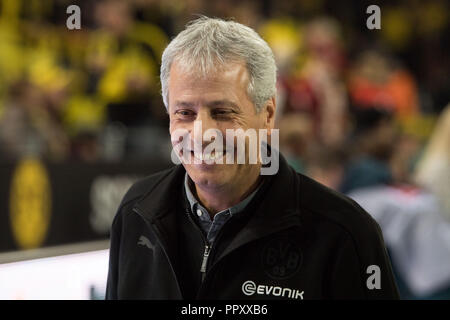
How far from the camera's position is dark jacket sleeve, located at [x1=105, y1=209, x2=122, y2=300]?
178cm

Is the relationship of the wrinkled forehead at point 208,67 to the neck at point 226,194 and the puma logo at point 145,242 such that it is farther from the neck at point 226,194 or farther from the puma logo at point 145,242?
the puma logo at point 145,242

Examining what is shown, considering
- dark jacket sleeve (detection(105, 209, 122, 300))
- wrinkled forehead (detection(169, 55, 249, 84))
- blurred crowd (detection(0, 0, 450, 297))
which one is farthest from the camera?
blurred crowd (detection(0, 0, 450, 297))

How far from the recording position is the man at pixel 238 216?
1.54 metres

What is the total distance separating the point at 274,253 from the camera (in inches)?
63.2

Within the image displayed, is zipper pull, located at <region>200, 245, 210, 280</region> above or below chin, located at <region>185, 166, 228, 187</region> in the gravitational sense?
below

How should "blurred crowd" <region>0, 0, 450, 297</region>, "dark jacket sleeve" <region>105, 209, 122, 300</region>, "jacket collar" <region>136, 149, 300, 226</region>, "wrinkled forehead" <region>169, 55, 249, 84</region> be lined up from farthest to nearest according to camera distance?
1. "blurred crowd" <region>0, 0, 450, 297</region>
2. "dark jacket sleeve" <region>105, 209, 122, 300</region>
3. "jacket collar" <region>136, 149, 300, 226</region>
4. "wrinkled forehead" <region>169, 55, 249, 84</region>

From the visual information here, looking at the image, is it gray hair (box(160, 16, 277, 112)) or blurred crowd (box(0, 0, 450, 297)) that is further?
blurred crowd (box(0, 0, 450, 297))

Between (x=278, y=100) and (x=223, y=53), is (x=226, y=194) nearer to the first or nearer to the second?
(x=223, y=53)

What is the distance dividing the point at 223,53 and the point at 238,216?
350 millimetres

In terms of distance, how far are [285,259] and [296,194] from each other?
15 cm

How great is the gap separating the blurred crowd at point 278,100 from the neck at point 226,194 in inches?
90.2

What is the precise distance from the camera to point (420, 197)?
4.46 metres

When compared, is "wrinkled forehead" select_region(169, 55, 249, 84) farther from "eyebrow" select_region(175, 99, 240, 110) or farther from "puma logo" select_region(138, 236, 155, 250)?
"puma logo" select_region(138, 236, 155, 250)

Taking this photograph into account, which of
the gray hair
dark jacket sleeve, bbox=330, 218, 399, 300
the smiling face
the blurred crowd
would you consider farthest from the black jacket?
the blurred crowd
